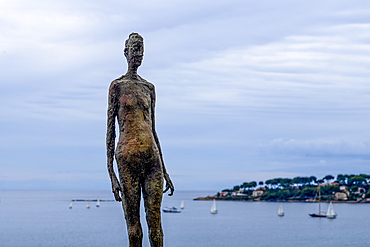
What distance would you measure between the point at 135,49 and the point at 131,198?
2.52 meters

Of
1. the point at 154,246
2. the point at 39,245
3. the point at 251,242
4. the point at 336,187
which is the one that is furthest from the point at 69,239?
the point at 336,187

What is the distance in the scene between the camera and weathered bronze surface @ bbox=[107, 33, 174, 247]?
9.04 metres

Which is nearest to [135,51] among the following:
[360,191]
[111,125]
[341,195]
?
[111,125]

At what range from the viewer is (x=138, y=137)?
29.6 ft

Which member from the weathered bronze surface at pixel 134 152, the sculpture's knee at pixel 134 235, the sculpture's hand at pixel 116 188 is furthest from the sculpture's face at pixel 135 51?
the sculpture's knee at pixel 134 235

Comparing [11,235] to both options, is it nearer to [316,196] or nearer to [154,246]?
[154,246]

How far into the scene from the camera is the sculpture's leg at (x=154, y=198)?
30.1 ft

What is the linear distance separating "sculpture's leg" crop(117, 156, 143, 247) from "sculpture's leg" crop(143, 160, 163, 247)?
0.17 metres

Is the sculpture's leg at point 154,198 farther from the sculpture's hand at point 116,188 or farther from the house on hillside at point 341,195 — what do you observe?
the house on hillside at point 341,195

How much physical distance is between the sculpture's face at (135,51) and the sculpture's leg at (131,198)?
1719mm

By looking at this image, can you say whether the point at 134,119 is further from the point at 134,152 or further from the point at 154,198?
the point at 154,198

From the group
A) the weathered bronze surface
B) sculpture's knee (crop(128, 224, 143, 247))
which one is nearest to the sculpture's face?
the weathered bronze surface

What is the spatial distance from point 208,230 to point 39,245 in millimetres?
36214

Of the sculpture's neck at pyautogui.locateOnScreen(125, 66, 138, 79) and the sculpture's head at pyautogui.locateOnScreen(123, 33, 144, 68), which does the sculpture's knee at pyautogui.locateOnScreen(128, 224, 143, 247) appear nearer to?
the sculpture's neck at pyautogui.locateOnScreen(125, 66, 138, 79)
